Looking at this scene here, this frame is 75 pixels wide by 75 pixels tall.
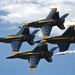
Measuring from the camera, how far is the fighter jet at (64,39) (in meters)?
188

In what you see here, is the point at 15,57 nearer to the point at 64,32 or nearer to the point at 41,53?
the point at 41,53

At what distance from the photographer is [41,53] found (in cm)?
19312

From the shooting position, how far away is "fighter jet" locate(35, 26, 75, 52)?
18838 cm

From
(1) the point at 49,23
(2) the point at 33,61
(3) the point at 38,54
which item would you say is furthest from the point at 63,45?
(2) the point at 33,61

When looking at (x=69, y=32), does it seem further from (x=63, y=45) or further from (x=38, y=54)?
(x=38, y=54)

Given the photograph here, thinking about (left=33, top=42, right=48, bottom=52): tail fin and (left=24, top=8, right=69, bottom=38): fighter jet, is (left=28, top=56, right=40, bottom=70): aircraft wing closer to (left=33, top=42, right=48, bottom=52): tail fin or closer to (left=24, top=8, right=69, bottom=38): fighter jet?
(left=33, top=42, right=48, bottom=52): tail fin

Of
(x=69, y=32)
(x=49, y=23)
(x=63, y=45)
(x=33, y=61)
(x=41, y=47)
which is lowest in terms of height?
(x=33, y=61)

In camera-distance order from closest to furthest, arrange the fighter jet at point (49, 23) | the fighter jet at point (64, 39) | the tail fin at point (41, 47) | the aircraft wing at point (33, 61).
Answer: the fighter jet at point (64, 39) < the aircraft wing at point (33, 61) < the tail fin at point (41, 47) < the fighter jet at point (49, 23)

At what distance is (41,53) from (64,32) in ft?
41.6

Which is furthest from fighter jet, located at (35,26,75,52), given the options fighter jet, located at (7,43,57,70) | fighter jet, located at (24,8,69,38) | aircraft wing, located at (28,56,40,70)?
aircraft wing, located at (28,56,40,70)

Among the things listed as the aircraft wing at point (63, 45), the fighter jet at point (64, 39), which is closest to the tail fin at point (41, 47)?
the fighter jet at point (64, 39)

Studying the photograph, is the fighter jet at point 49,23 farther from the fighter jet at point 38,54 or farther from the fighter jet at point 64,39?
the fighter jet at point 38,54

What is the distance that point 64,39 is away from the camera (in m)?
189

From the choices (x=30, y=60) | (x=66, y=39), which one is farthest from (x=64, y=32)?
(x=30, y=60)
